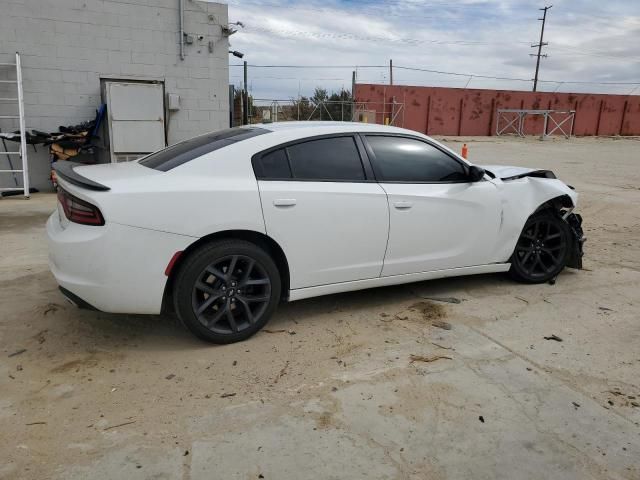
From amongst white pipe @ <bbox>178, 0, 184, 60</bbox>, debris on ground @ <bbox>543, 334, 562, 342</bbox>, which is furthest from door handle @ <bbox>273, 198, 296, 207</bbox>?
white pipe @ <bbox>178, 0, 184, 60</bbox>

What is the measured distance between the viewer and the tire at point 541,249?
16.6 ft

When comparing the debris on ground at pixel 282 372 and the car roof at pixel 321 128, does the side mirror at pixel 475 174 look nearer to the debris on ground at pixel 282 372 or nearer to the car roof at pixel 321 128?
the car roof at pixel 321 128

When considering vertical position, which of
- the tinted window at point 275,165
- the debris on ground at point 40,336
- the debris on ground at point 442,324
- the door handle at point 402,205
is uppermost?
the tinted window at point 275,165

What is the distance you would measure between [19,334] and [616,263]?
5.91 meters

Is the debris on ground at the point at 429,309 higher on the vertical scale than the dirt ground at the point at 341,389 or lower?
higher

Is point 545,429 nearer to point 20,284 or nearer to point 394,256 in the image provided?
point 394,256

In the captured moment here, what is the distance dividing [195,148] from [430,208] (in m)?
1.92

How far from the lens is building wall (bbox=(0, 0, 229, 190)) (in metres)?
9.79

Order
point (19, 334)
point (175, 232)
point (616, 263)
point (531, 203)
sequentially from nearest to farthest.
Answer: point (175, 232), point (19, 334), point (531, 203), point (616, 263)

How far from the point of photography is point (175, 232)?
343 cm

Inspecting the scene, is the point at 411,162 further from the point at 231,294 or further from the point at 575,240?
the point at 575,240

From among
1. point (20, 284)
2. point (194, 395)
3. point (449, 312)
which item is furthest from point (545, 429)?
point (20, 284)

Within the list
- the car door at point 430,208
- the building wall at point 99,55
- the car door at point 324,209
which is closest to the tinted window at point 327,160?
the car door at point 324,209

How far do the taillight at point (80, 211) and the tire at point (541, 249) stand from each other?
3.65 metres
